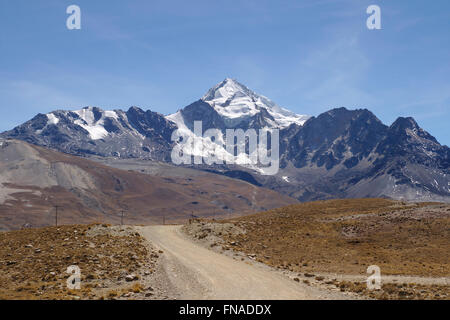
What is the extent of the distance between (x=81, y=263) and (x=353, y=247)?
31387 millimetres

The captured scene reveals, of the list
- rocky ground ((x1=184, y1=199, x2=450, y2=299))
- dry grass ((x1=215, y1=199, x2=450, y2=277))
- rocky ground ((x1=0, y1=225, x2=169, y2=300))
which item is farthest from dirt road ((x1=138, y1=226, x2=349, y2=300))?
dry grass ((x1=215, y1=199, x2=450, y2=277))

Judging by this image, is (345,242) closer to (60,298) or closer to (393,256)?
(393,256)

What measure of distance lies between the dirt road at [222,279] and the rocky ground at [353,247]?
2188 millimetres

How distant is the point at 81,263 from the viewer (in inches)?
1403

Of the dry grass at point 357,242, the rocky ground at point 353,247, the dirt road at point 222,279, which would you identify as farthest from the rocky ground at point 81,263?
the dry grass at point 357,242

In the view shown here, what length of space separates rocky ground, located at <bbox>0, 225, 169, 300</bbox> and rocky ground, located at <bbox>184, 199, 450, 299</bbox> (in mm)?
10618

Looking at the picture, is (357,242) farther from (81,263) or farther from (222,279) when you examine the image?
(81,263)

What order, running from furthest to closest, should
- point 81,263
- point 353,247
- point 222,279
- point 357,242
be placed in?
point 357,242 → point 353,247 → point 81,263 → point 222,279

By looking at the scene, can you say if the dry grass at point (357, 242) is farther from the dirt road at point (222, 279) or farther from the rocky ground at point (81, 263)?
the rocky ground at point (81, 263)

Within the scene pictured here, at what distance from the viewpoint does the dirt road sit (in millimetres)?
27891

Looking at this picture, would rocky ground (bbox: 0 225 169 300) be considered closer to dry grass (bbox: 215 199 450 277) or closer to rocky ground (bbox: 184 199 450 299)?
rocky ground (bbox: 184 199 450 299)

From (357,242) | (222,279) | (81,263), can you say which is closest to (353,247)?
(357,242)

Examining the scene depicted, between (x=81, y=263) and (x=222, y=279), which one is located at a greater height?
(x=81, y=263)

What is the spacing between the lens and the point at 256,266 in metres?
39.5
